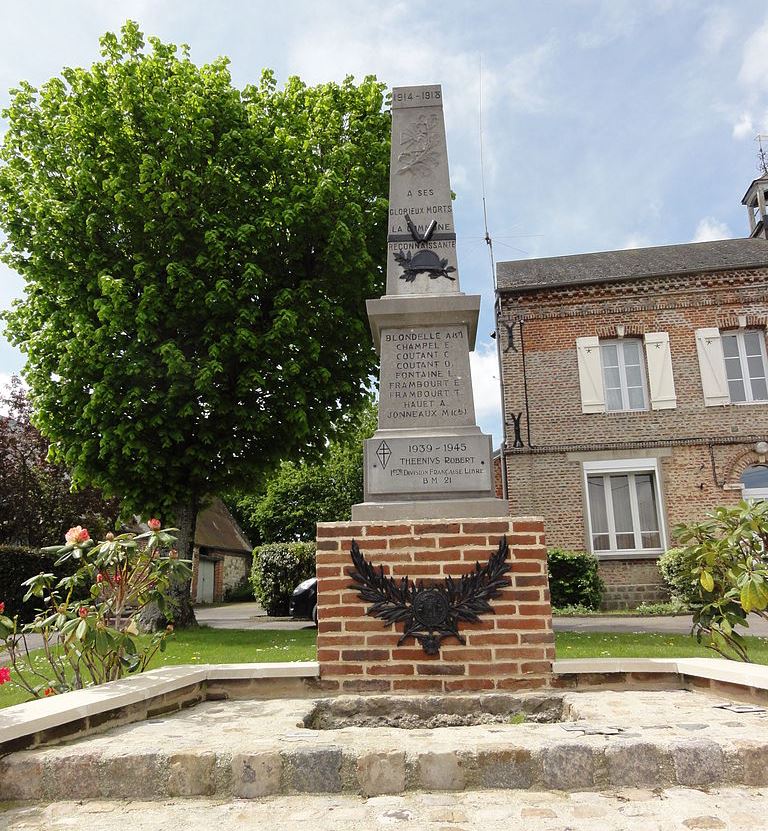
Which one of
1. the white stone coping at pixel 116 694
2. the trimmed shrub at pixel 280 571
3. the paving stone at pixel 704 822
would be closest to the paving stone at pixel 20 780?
the white stone coping at pixel 116 694

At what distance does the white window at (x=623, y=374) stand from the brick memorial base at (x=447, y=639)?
12268 mm

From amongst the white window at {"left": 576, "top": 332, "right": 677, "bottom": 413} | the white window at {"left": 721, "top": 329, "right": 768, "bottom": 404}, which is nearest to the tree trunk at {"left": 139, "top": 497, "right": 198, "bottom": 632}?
the white window at {"left": 576, "top": 332, "right": 677, "bottom": 413}

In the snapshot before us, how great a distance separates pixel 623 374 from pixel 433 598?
13.1m

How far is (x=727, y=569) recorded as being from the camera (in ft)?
15.6

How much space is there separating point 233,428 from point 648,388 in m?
10.1

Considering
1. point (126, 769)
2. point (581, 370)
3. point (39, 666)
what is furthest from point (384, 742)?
point (581, 370)

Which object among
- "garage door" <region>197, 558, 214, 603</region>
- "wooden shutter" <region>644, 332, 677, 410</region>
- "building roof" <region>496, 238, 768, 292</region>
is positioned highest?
"building roof" <region>496, 238, 768, 292</region>

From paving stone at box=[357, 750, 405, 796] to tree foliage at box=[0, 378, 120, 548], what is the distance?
1696 cm

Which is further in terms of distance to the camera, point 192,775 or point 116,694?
point 116,694

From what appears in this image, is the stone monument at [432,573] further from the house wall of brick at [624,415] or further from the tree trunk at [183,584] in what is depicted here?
the house wall of brick at [624,415]

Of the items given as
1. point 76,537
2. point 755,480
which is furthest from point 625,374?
point 76,537

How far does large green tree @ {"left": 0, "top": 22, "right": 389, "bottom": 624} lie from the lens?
31.8 ft

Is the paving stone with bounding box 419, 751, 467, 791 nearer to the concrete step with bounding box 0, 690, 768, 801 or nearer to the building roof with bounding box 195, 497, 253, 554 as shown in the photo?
the concrete step with bounding box 0, 690, 768, 801

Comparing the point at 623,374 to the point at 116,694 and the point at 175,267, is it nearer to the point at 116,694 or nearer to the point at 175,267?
the point at 175,267
